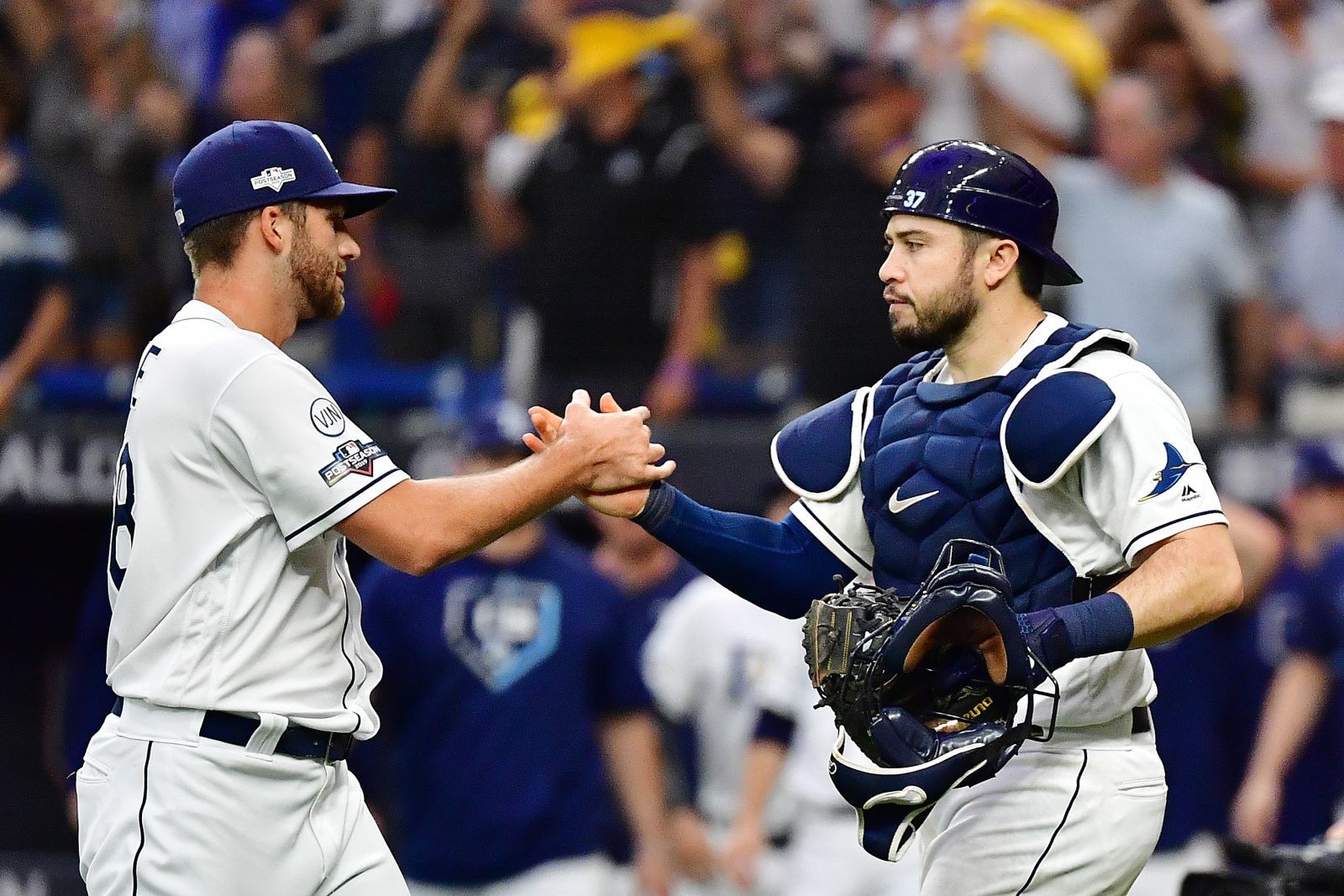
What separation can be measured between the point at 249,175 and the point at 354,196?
0.22m

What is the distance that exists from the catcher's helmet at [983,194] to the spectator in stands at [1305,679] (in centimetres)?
329

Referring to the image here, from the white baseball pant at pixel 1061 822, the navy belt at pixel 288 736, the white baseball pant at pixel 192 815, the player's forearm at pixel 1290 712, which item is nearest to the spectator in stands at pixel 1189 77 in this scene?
the player's forearm at pixel 1290 712

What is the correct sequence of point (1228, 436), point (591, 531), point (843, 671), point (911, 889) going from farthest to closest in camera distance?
point (591, 531)
point (1228, 436)
point (911, 889)
point (843, 671)

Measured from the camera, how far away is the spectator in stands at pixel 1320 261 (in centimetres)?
725

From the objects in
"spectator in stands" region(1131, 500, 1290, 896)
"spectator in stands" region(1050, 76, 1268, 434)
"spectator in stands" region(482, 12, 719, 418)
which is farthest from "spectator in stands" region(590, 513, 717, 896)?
"spectator in stands" region(1050, 76, 1268, 434)

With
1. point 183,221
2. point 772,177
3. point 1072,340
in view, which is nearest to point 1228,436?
point 772,177

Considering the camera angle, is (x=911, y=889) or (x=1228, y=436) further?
(x=1228, y=436)

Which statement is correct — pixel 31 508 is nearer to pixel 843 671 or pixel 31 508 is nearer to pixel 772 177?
pixel 772 177

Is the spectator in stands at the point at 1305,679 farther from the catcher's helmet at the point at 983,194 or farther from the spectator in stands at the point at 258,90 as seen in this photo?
the spectator in stands at the point at 258,90

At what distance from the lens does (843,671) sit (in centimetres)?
370

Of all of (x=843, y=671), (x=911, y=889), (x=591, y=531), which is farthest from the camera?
(x=591, y=531)

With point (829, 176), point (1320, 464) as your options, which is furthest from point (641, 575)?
point (1320, 464)

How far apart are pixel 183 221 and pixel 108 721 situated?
39.6 inches

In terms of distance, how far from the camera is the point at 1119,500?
3.77 meters
